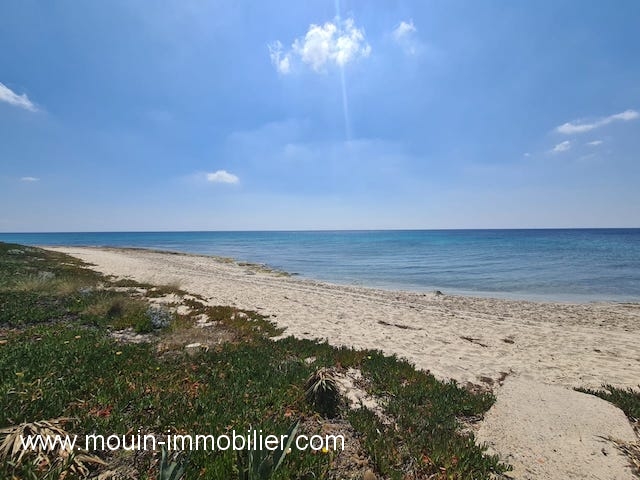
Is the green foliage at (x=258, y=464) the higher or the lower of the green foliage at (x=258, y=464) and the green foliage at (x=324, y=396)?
the higher

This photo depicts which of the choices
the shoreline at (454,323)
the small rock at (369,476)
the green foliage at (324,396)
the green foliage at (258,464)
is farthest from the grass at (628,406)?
the green foliage at (258,464)

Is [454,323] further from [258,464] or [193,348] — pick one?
[258,464]

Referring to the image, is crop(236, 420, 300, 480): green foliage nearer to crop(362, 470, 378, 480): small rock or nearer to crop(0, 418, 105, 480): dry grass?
crop(362, 470, 378, 480): small rock

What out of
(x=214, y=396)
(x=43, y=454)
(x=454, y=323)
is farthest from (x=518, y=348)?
(x=43, y=454)

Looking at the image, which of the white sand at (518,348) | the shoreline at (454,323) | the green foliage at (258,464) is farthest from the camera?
the shoreline at (454,323)

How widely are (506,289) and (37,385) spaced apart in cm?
3091

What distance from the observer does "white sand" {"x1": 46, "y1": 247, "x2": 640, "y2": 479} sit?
16.1 feet

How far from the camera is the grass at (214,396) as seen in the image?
401 centimetres

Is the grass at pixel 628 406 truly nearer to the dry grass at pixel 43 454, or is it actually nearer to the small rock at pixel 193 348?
the dry grass at pixel 43 454

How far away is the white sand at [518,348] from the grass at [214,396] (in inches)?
36.5

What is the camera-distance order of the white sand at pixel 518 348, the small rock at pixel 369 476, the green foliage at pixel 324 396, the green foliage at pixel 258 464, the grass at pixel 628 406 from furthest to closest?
the green foliage at pixel 324 396 → the white sand at pixel 518 348 → the grass at pixel 628 406 → the small rock at pixel 369 476 → the green foliage at pixel 258 464

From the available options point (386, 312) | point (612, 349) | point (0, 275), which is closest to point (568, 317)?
point (612, 349)

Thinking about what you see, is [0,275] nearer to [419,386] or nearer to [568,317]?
[419,386]

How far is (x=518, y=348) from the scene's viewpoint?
11.1 metres
